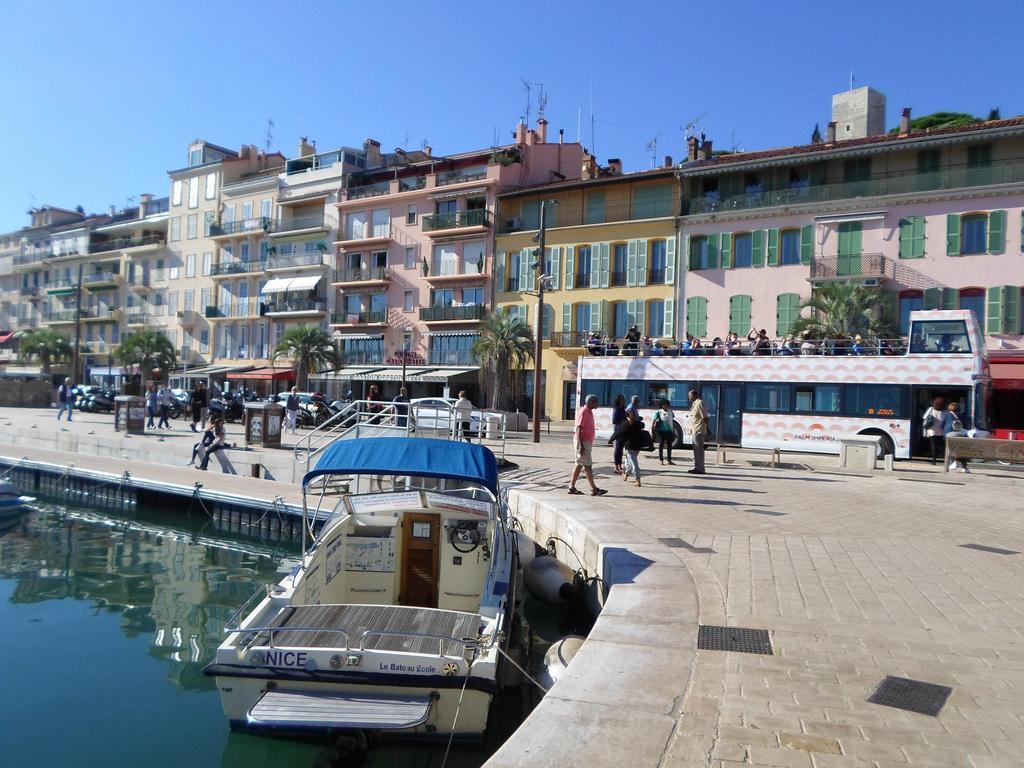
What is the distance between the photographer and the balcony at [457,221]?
1788 inches

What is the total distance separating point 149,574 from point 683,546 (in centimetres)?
981

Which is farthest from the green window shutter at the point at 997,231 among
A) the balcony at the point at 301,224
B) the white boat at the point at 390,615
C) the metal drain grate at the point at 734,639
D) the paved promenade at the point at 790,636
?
the balcony at the point at 301,224

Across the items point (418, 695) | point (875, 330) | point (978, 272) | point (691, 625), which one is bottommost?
point (418, 695)

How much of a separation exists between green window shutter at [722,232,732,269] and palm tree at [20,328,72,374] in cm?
5373

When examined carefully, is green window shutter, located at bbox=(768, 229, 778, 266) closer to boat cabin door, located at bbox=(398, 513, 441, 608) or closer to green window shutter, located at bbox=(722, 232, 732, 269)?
green window shutter, located at bbox=(722, 232, 732, 269)

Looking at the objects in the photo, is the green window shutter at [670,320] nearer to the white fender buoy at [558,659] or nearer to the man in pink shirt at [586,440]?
the man in pink shirt at [586,440]

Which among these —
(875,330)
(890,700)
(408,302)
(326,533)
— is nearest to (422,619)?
(326,533)

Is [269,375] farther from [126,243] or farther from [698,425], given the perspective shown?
[698,425]

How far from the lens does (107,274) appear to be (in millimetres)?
66750

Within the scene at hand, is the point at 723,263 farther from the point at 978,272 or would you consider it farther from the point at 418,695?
the point at 418,695

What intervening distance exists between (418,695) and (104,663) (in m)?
5.12

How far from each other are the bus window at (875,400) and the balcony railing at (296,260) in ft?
129

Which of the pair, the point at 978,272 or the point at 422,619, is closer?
the point at 422,619

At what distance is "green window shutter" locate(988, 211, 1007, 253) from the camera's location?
30.8 meters
